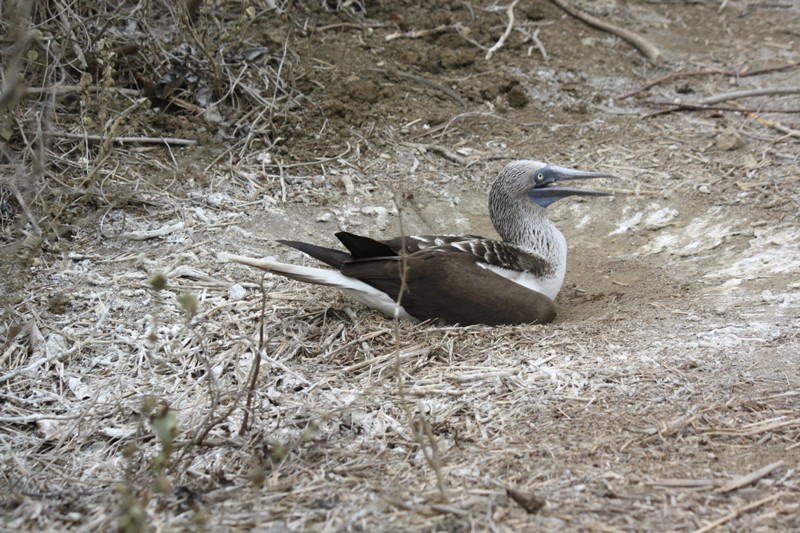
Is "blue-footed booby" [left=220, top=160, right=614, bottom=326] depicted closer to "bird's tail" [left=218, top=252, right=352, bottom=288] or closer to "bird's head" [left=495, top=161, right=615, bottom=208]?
"bird's tail" [left=218, top=252, right=352, bottom=288]

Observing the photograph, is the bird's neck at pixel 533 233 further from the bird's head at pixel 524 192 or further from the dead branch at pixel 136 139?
the dead branch at pixel 136 139

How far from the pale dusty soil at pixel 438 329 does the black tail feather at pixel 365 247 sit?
33 centimetres

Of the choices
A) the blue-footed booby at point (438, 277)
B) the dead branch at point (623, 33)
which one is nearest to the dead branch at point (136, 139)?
the blue-footed booby at point (438, 277)

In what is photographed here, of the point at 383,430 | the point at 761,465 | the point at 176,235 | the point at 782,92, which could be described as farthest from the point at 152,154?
the point at 782,92

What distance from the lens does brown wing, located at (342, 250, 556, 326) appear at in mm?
4906

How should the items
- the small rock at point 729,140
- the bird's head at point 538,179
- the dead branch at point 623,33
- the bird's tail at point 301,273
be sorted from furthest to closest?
1. the dead branch at point 623,33
2. the small rock at point 729,140
3. the bird's head at point 538,179
4. the bird's tail at point 301,273

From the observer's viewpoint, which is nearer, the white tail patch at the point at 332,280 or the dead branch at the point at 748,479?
the dead branch at the point at 748,479

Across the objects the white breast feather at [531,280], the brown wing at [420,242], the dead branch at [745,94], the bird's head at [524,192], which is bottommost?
the white breast feather at [531,280]

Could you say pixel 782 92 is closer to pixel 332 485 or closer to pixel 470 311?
pixel 470 311

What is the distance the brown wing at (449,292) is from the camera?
16.1 feet

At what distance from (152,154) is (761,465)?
176 inches

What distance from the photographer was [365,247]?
4.98 m

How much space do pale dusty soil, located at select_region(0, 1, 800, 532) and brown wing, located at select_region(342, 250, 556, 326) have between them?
0.68 ft

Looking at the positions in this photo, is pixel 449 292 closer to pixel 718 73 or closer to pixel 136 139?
pixel 136 139
